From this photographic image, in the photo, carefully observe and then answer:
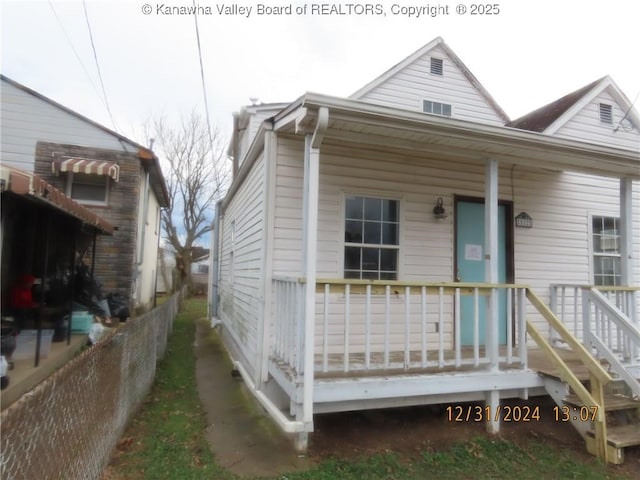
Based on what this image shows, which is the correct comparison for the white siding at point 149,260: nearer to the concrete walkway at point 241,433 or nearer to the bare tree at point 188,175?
the bare tree at point 188,175

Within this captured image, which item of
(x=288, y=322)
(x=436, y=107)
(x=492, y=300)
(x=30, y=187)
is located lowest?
(x=288, y=322)

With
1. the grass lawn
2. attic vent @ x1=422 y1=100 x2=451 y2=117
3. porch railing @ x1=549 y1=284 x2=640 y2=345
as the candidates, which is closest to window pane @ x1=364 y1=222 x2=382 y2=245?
the grass lawn

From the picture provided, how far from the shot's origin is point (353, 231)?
15.8ft

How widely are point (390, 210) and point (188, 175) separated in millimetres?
17674

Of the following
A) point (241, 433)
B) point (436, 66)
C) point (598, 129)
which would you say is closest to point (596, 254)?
point (598, 129)

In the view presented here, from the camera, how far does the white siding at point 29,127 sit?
28.5 feet

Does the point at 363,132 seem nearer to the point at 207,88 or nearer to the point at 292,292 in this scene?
the point at 292,292

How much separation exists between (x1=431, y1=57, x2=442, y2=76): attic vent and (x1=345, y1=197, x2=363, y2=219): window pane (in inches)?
236

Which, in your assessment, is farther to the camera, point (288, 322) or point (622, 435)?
point (288, 322)

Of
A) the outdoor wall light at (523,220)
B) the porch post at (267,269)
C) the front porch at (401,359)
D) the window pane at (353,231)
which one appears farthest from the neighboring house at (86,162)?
the outdoor wall light at (523,220)

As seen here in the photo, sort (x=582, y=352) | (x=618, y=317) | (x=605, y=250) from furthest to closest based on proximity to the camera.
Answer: (x=605, y=250) < (x=618, y=317) < (x=582, y=352)

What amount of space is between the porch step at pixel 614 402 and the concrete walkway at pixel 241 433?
2.67 m

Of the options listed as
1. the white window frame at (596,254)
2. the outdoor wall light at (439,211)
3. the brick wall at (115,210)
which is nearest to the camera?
the outdoor wall light at (439,211)

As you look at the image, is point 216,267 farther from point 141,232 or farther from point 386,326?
point 386,326
